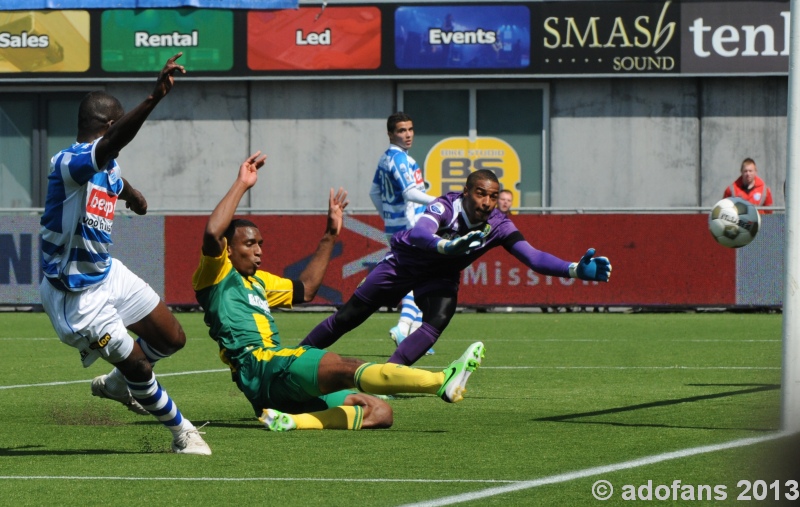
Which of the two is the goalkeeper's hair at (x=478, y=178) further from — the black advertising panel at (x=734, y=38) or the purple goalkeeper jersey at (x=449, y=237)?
the black advertising panel at (x=734, y=38)

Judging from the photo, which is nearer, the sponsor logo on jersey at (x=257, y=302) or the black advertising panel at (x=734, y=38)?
the sponsor logo on jersey at (x=257, y=302)

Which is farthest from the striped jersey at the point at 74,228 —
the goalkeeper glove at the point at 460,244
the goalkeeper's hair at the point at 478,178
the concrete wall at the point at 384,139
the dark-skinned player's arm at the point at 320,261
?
the concrete wall at the point at 384,139

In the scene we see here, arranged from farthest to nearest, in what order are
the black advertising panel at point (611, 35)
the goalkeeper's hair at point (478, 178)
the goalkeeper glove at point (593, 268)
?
the black advertising panel at point (611, 35)
the goalkeeper's hair at point (478, 178)
the goalkeeper glove at point (593, 268)

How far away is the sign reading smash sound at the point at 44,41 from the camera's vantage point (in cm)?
2688

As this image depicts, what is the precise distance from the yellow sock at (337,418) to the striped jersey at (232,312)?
1.55 feet

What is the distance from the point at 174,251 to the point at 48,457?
14121mm

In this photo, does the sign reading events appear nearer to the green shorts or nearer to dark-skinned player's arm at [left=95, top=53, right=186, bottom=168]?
the green shorts

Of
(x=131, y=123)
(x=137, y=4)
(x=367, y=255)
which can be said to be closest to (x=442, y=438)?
(x=131, y=123)

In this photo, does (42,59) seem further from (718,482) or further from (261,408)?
(718,482)

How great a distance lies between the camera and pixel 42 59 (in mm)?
27000

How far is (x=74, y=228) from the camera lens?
7.12 meters

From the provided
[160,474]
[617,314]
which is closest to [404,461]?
[160,474]

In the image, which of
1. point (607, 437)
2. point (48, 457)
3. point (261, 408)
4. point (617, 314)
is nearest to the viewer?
point (48, 457)

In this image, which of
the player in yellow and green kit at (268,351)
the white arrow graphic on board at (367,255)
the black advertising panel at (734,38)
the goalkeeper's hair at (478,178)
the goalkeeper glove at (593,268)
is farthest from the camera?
the black advertising panel at (734,38)
